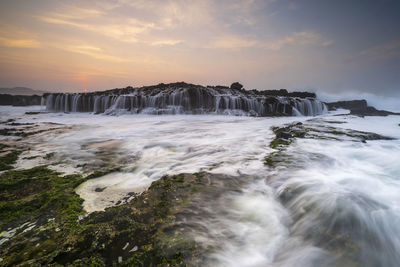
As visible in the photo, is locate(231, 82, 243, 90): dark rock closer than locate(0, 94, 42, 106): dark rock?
Yes

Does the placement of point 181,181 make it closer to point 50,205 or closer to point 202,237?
point 202,237

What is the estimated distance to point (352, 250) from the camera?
1.60 meters

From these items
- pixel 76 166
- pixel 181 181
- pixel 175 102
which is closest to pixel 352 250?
pixel 181 181

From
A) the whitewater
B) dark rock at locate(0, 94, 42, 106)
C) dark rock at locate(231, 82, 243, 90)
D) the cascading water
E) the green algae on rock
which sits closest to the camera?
the green algae on rock

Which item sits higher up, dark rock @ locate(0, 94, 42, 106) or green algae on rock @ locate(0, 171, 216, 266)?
dark rock @ locate(0, 94, 42, 106)

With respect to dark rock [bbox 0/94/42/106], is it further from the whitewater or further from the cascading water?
the whitewater

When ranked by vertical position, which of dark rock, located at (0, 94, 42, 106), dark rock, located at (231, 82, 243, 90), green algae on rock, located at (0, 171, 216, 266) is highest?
dark rock, located at (231, 82, 243, 90)

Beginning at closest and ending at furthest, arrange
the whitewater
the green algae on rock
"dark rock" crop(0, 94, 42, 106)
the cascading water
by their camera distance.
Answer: the green algae on rock
the whitewater
the cascading water
"dark rock" crop(0, 94, 42, 106)

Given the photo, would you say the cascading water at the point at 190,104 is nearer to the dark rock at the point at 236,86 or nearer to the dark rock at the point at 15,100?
the dark rock at the point at 236,86

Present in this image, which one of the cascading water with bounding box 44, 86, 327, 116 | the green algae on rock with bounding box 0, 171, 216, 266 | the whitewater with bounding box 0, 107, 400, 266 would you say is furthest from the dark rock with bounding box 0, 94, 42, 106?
the green algae on rock with bounding box 0, 171, 216, 266

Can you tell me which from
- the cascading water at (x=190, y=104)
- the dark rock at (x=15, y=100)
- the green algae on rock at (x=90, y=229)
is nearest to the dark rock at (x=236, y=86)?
the cascading water at (x=190, y=104)

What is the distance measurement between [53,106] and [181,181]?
3219cm

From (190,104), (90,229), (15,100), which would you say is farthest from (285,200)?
(15,100)

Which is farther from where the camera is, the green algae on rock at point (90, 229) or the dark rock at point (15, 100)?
the dark rock at point (15, 100)
